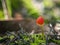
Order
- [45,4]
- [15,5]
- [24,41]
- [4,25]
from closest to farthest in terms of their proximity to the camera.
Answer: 1. [24,41]
2. [4,25]
3. [15,5]
4. [45,4]

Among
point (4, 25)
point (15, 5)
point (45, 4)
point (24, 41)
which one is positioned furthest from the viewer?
point (45, 4)

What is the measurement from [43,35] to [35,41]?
0.12 ft

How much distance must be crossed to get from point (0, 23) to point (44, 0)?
1.89 metres

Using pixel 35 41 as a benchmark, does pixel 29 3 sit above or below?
above

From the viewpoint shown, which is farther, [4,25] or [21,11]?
[21,11]

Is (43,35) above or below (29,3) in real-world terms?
below

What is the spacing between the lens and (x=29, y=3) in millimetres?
2633

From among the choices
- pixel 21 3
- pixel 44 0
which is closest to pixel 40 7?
pixel 44 0

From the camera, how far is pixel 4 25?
0.88m

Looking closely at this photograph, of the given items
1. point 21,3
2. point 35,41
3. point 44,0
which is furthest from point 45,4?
point 35,41

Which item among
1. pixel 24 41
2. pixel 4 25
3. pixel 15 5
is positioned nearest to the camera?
pixel 24 41

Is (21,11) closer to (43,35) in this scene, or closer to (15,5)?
(15,5)

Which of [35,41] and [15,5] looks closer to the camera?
[35,41]

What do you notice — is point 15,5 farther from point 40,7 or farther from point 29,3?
point 40,7
